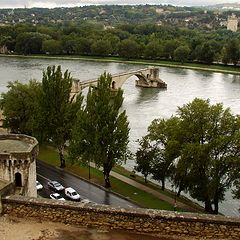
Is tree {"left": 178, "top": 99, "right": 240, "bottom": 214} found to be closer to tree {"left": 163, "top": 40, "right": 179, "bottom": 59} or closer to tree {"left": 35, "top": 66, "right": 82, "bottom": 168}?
tree {"left": 35, "top": 66, "right": 82, "bottom": 168}

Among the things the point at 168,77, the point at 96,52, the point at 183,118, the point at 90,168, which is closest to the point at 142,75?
the point at 168,77

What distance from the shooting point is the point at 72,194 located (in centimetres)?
3178

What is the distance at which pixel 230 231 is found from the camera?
11562 mm

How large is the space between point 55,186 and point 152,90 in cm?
6000

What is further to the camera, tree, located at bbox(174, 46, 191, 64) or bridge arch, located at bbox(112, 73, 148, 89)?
tree, located at bbox(174, 46, 191, 64)

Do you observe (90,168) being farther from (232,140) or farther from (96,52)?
(96,52)

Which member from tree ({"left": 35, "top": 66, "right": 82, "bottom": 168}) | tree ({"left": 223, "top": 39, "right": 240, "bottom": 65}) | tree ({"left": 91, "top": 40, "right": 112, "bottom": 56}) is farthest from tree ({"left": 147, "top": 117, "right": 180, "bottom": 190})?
tree ({"left": 91, "top": 40, "right": 112, "bottom": 56})

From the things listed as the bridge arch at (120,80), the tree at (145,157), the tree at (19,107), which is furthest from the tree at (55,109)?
the bridge arch at (120,80)

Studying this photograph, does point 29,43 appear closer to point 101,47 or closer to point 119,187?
point 101,47

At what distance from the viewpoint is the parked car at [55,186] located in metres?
33.2

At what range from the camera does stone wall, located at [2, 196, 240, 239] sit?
11.6m

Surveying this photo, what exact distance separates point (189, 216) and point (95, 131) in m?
23.3

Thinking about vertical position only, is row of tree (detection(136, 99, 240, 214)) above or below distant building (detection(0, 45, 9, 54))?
below

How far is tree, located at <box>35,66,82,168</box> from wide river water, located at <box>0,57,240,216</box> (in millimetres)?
7507
